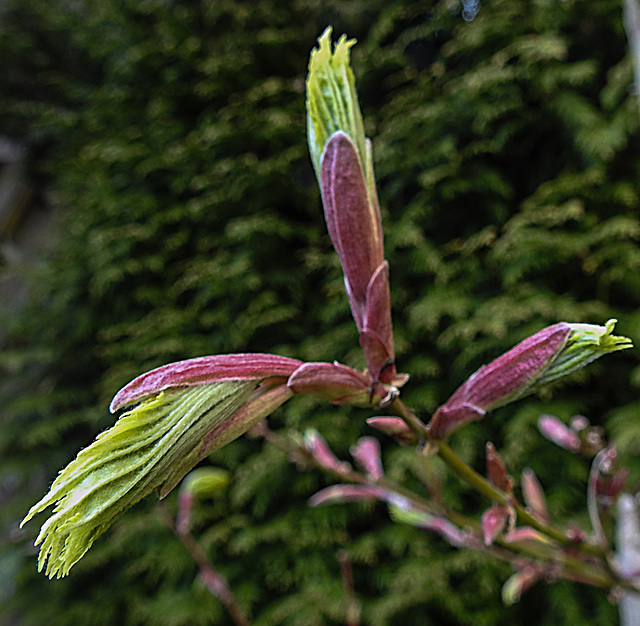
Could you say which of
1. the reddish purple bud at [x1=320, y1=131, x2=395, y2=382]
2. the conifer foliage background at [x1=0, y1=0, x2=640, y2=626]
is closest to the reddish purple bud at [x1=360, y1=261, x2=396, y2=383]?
the reddish purple bud at [x1=320, y1=131, x2=395, y2=382]

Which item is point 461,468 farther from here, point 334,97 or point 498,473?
point 334,97

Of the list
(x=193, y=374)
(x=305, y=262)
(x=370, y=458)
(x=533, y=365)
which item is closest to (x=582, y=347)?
(x=533, y=365)

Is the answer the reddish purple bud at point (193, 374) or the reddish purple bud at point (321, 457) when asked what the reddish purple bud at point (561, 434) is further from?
the reddish purple bud at point (193, 374)

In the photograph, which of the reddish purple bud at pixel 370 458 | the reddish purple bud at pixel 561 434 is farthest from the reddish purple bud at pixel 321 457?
the reddish purple bud at pixel 561 434

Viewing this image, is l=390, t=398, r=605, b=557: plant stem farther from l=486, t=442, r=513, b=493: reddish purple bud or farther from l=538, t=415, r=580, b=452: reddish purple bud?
l=538, t=415, r=580, b=452: reddish purple bud

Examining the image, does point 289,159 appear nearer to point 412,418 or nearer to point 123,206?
point 123,206

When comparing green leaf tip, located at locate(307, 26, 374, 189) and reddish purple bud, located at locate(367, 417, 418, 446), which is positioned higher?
green leaf tip, located at locate(307, 26, 374, 189)
